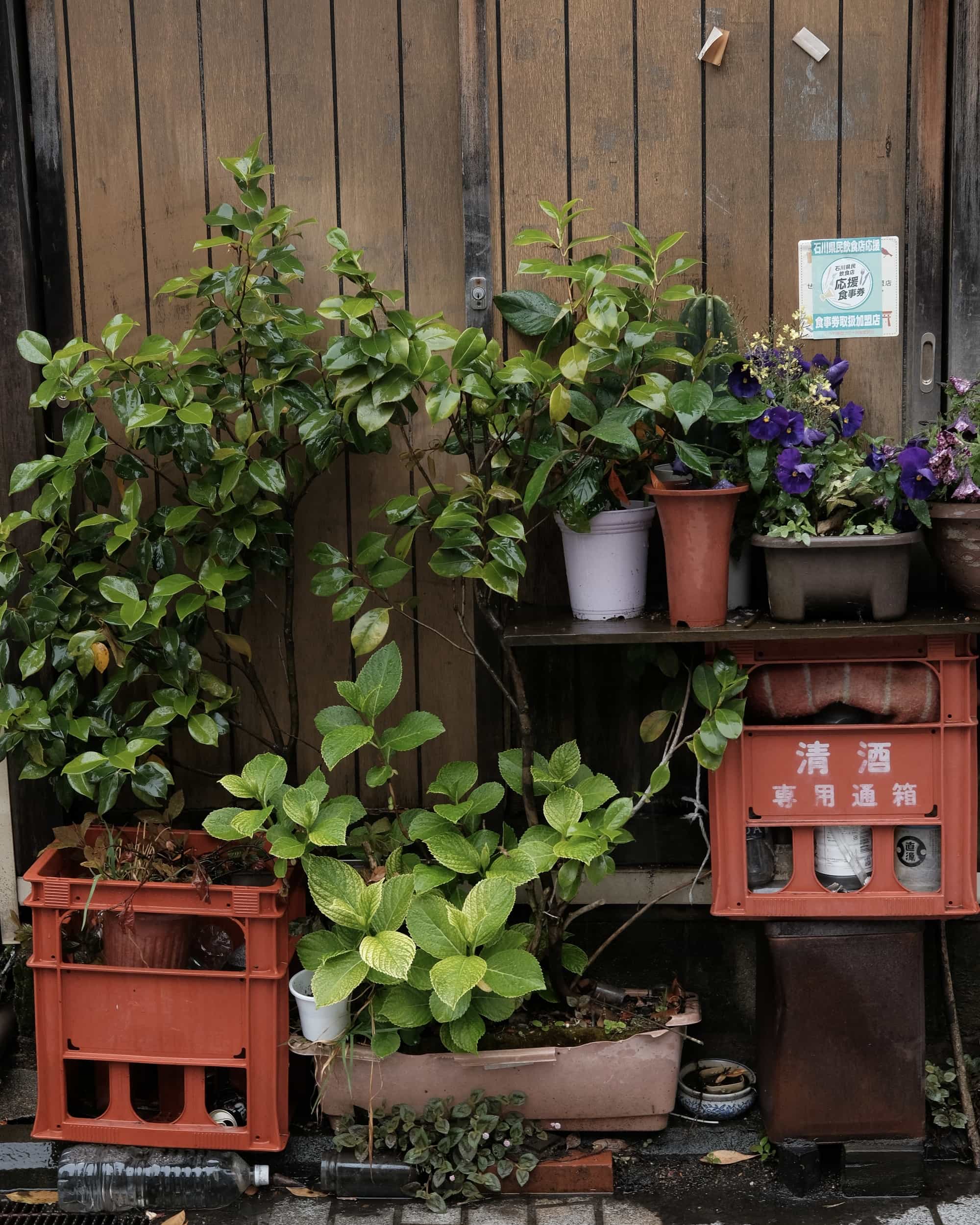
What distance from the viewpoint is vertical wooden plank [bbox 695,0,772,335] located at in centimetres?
294

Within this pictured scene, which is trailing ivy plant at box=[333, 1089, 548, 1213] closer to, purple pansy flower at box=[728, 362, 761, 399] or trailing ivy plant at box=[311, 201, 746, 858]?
trailing ivy plant at box=[311, 201, 746, 858]

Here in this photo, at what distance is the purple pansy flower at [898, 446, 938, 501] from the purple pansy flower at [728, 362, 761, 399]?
0.34 meters

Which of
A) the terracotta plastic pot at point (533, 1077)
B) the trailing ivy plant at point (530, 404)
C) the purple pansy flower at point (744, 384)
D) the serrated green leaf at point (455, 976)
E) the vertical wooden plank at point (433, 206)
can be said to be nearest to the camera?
the serrated green leaf at point (455, 976)

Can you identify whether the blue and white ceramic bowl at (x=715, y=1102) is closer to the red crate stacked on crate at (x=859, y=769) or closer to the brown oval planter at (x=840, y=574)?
the red crate stacked on crate at (x=859, y=769)

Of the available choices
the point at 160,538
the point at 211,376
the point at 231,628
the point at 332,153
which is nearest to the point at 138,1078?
the point at 231,628

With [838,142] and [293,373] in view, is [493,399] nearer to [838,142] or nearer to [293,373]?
[293,373]

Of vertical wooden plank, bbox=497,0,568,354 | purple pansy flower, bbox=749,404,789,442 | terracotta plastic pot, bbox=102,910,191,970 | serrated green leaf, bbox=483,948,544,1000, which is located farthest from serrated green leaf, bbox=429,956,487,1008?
vertical wooden plank, bbox=497,0,568,354

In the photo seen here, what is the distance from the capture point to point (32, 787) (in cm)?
327

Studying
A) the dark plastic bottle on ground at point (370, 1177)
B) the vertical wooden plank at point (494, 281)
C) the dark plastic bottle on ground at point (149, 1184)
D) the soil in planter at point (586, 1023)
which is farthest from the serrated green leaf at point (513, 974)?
the dark plastic bottle on ground at point (149, 1184)

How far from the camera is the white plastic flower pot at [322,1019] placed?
2789 mm

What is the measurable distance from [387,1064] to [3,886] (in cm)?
119

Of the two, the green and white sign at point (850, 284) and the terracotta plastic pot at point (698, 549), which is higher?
the green and white sign at point (850, 284)

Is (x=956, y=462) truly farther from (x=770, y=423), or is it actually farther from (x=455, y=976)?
(x=455, y=976)

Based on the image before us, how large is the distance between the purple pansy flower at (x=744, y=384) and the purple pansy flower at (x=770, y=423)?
0.20 ft
